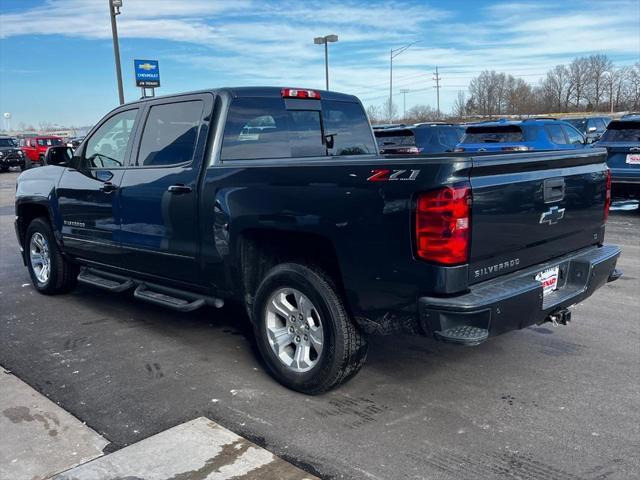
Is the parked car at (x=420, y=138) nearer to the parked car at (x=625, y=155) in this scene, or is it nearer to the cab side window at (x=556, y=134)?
the cab side window at (x=556, y=134)

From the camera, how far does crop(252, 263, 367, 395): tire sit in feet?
12.1

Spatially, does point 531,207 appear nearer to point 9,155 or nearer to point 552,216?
point 552,216

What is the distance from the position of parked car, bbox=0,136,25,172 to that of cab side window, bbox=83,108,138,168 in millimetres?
28688

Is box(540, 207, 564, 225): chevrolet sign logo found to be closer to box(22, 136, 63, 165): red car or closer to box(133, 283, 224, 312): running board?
box(133, 283, 224, 312): running board

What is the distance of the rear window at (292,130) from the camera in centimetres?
451

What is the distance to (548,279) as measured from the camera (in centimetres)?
381

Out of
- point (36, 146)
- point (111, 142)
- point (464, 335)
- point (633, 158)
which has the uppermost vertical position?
point (36, 146)

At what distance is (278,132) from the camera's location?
187 inches

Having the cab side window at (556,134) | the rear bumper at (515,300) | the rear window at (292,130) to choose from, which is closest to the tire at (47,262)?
the rear window at (292,130)

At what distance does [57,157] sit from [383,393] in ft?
13.4

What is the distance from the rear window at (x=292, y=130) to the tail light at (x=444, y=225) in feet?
5.81

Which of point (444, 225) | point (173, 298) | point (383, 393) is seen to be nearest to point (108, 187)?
point (173, 298)

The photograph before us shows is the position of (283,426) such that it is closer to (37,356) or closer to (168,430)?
(168,430)

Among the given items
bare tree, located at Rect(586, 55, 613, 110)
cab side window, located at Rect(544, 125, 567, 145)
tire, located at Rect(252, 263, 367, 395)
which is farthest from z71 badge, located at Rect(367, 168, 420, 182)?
bare tree, located at Rect(586, 55, 613, 110)
